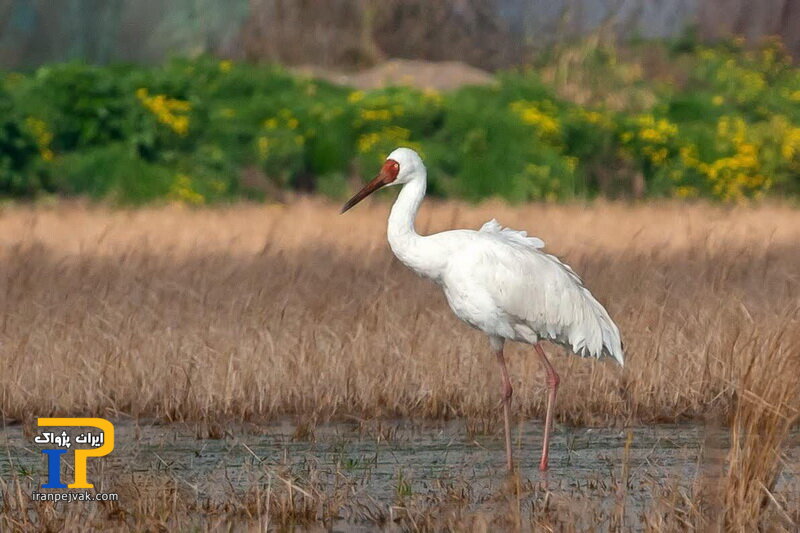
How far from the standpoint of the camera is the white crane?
275 inches

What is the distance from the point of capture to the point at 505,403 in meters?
7.21

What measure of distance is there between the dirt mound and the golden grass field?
14024mm

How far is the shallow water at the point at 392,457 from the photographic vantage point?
19.8ft

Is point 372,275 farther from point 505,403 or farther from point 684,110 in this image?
point 684,110

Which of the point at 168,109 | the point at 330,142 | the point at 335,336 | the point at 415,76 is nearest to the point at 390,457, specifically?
the point at 335,336

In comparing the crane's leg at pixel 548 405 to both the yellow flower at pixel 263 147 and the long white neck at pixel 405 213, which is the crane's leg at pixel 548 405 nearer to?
the long white neck at pixel 405 213

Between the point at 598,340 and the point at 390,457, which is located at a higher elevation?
the point at 598,340

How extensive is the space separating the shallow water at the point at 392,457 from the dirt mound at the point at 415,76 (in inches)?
714

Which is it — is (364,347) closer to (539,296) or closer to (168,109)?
(539,296)

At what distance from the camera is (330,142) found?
2092 cm

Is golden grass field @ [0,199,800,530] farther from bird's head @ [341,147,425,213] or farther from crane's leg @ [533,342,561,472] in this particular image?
bird's head @ [341,147,425,213]

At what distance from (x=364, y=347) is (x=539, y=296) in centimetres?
139

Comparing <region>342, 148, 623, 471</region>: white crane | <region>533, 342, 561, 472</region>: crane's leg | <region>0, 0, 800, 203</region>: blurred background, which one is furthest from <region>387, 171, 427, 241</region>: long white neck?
<region>0, 0, 800, 203</region>: blurred background

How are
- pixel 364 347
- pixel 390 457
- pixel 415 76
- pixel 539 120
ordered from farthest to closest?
pixel 415 76, pixel 539 120, pixel 364 347, pixel 390 457
